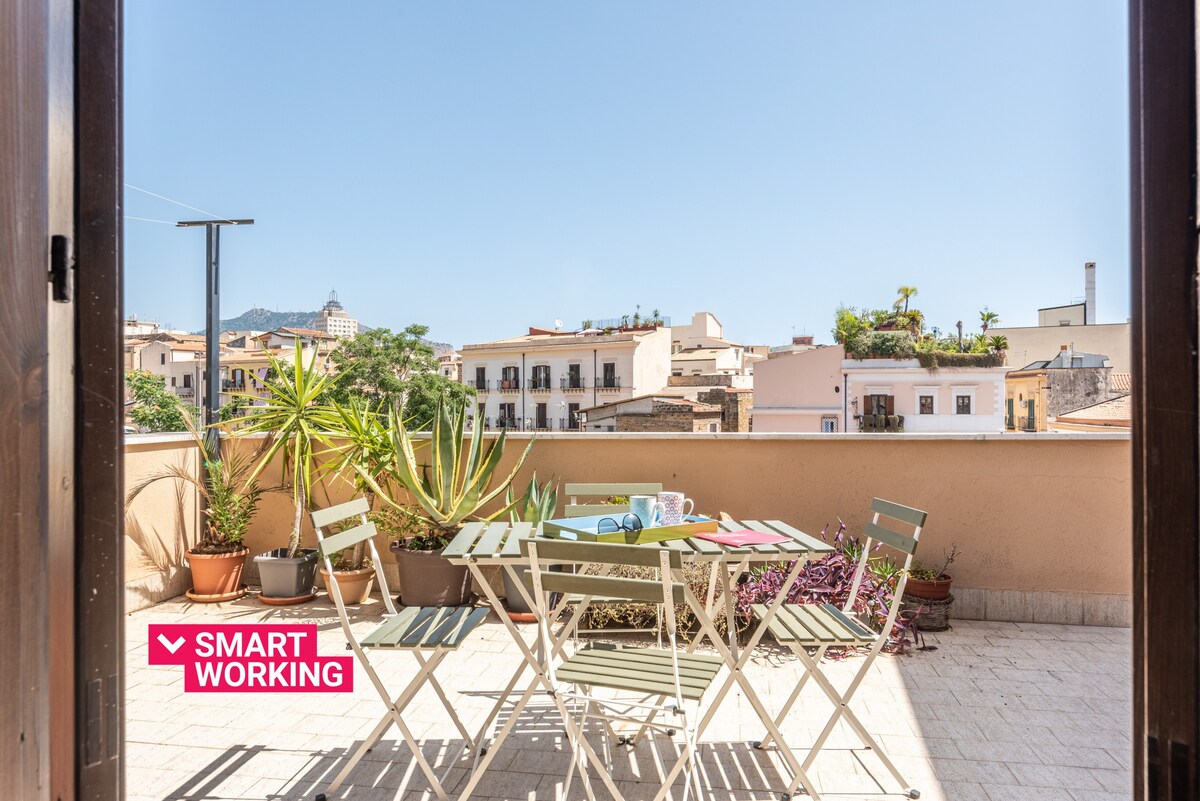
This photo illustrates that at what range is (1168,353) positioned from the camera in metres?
0.68

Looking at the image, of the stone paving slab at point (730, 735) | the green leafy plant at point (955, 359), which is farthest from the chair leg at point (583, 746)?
the green leafy plant at point (955, 359)

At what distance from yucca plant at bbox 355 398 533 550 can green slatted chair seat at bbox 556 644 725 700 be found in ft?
6.58

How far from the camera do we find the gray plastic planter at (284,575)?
4887mm

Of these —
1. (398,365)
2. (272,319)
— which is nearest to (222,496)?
(398,365)

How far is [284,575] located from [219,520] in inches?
27.0

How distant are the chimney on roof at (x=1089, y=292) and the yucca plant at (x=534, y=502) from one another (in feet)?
68.7

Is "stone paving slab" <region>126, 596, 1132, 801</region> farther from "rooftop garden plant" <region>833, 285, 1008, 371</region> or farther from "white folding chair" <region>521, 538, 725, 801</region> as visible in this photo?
"rooftop garden plant" <region>833, 285, 1008, 371</region>

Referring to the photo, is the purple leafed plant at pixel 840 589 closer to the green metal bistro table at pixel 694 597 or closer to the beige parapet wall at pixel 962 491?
the beige parapet wall at pixel 962 491

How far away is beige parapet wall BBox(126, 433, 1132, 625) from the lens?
4680mm

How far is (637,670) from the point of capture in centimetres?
252

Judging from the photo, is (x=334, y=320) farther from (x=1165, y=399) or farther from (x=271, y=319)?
(x=1165, y=399)

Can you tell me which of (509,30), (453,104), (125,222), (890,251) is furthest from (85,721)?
(890,251)

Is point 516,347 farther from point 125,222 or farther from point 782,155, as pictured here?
point 125,222

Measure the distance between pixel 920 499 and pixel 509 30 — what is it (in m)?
7.91
